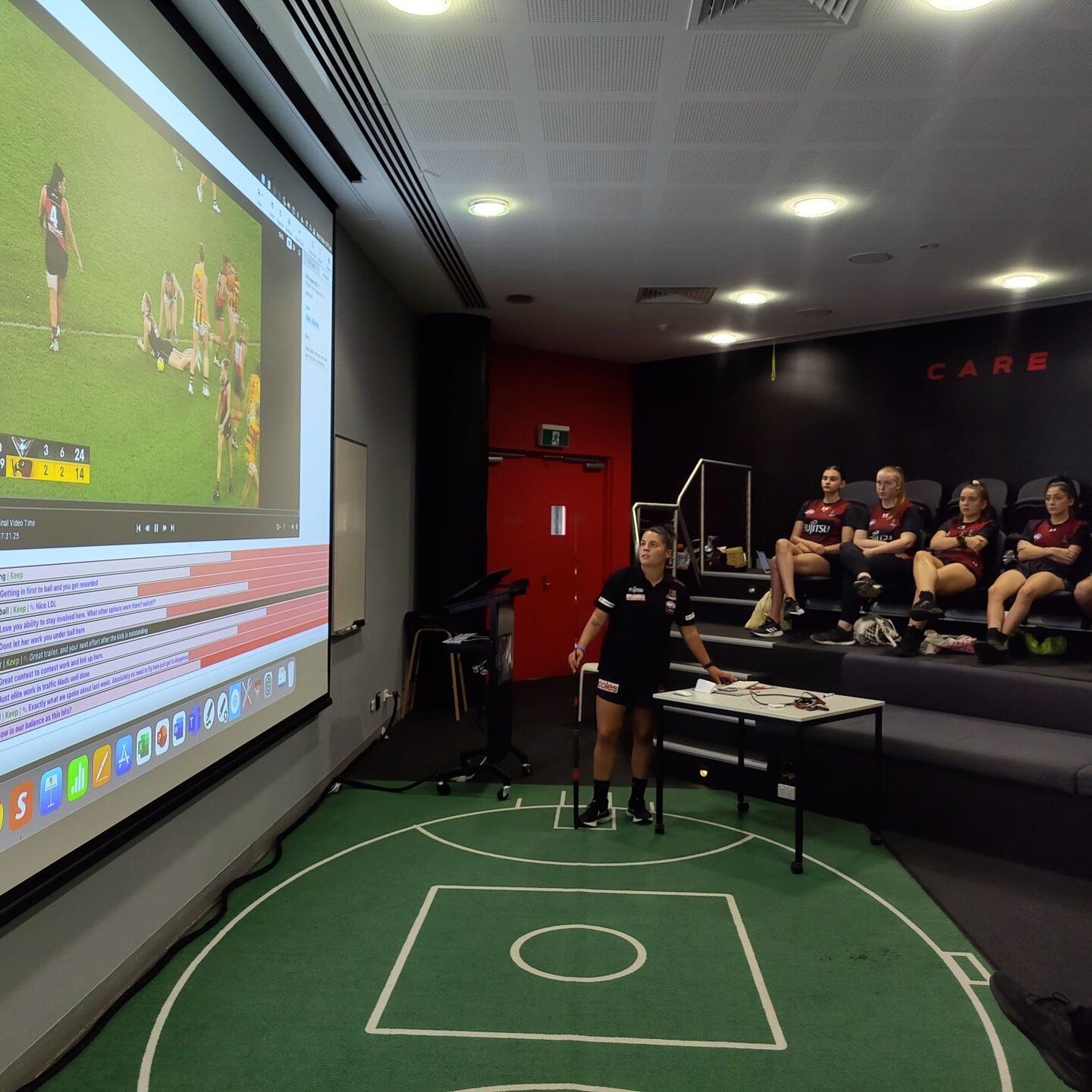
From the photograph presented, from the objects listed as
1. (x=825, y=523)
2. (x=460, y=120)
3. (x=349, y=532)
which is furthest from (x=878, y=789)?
(x=460, y=120)

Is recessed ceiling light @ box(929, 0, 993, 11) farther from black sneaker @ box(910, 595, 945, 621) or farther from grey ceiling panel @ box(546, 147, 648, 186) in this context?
black sneaker @ box(910, 595, 945, 621)

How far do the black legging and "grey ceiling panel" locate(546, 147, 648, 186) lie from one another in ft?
9.80

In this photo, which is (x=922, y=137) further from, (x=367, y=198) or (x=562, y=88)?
(x=367, y=198)

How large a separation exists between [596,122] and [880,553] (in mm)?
3597

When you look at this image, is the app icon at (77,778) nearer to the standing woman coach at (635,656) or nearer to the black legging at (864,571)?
the standing woman coach at (635,656)

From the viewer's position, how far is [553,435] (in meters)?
8.34

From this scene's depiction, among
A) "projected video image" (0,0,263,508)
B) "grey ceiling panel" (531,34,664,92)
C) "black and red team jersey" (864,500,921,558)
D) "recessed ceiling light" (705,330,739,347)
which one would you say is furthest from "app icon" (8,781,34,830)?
"recessed ceiling light" (705,330,739,347)

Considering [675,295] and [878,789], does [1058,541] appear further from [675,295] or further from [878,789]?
[675,295]

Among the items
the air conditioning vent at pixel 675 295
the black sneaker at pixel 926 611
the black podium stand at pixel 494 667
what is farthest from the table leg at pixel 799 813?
the air conditioning vent at pixel 675 295

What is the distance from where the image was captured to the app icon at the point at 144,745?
8.36 feet

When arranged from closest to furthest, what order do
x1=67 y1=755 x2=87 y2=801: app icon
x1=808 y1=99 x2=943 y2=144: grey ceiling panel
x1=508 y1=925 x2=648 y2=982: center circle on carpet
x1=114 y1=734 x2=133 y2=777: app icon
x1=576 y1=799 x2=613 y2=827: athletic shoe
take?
x1=67 y1=755 x2=87 y2=801: app icon
x1=114 y1=734 x2=133 y2=777: app icon
x1=508 y1=925 x2=648 y2=982: center circle on carpet
x1=808 y1=99 x2=943 y2=144: grey ceiling panel
x1=576 y1=799 x2=613 y2=827: athletic shoe

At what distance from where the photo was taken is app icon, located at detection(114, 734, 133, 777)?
95.7 inches

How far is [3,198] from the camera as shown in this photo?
1.91 meters

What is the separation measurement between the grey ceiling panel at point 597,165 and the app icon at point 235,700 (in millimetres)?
2776
